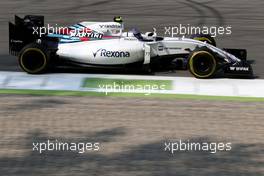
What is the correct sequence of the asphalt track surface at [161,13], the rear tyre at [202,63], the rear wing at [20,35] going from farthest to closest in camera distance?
the asphalt track surface at [161,13]
the rear wing at [20,35]
the rear tyre at [202,63]

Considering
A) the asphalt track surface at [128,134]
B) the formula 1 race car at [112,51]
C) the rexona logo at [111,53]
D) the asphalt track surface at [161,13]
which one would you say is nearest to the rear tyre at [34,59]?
the formula 1 race car at [112,51]

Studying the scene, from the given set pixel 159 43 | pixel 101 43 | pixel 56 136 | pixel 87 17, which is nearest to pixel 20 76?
pixel 101 43

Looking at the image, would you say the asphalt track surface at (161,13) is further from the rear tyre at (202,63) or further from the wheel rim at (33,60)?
the rear tyre at (202,63)

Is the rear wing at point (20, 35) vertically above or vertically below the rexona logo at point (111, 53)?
above

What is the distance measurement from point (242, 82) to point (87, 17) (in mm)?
7975

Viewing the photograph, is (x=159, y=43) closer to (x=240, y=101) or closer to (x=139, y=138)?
(x=240, y=101)

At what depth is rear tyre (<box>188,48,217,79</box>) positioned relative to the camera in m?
12.0

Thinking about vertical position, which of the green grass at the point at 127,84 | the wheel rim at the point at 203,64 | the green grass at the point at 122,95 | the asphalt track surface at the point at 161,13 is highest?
the asphalt track surface at the point at 161,13

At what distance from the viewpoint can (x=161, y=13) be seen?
19938 mm

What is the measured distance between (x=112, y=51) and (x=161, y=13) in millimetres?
7982

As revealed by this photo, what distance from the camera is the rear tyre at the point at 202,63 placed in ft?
39.3

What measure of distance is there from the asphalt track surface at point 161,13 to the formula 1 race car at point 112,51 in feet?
8.41

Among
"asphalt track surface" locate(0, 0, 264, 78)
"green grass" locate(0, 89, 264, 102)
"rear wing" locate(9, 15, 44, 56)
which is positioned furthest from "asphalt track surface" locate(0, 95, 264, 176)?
"asphalt track surface" locate(0, 0, 264, 78)

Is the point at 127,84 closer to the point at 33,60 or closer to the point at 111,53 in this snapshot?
the point at 111,53
